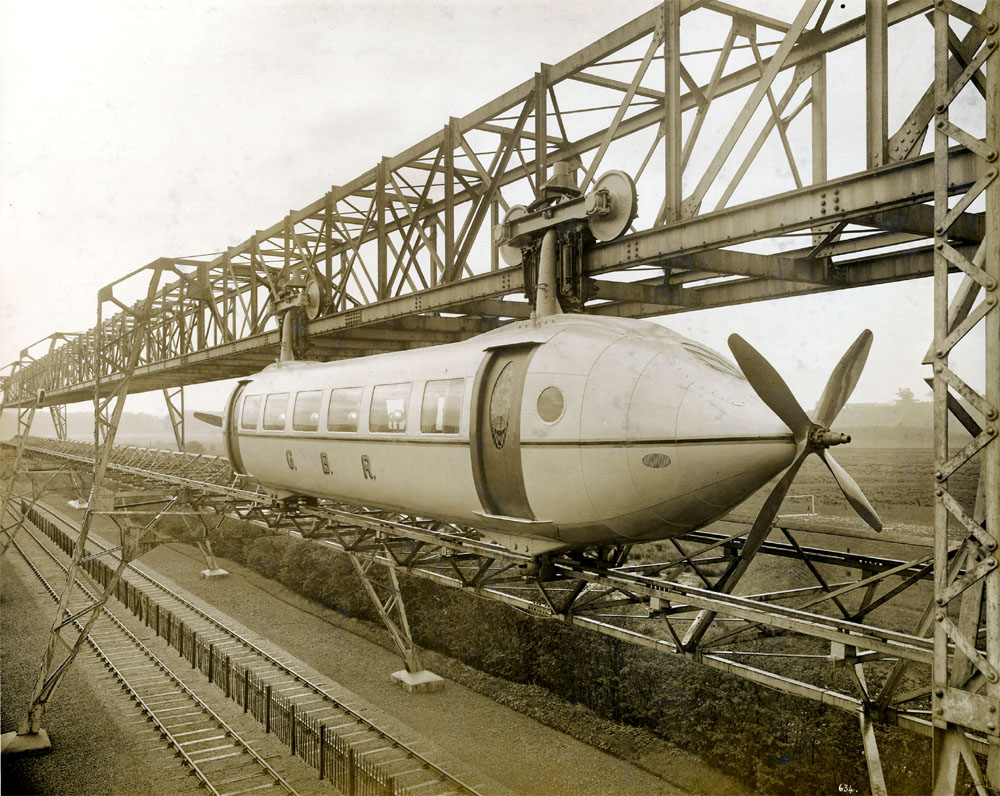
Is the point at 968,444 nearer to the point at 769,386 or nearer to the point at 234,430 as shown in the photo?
the point at 769,386

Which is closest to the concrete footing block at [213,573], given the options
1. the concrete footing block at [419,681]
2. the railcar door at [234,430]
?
the concrete footing block at [419,681]

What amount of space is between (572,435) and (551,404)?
583 mm

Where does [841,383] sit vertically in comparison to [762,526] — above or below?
above

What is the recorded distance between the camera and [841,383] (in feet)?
26.9

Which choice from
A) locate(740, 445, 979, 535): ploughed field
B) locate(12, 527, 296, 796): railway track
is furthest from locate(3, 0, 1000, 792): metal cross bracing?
locate(740, 445, 979, 535): ploughed field

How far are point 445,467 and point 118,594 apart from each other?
29.9 m

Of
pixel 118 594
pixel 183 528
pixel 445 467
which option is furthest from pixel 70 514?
pixel 445 467

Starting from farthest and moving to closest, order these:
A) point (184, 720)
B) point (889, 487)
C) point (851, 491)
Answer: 1. point (889, 487)
2. point (184, 720)
3. point (851, 491)

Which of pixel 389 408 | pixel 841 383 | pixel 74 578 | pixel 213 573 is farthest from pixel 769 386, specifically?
pixel 213 573

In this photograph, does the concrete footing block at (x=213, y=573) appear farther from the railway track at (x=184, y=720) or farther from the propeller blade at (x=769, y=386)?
the propeller blade at (x=769, y=386)

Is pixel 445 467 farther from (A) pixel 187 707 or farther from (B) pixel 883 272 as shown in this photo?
(A) pixel 187 707

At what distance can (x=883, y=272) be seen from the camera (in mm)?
11656

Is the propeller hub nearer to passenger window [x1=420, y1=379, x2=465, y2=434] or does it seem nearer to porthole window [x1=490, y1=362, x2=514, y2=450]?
porthole window [x1=490, y1=362, x2=514, y2=450]

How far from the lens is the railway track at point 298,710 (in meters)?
15.9
